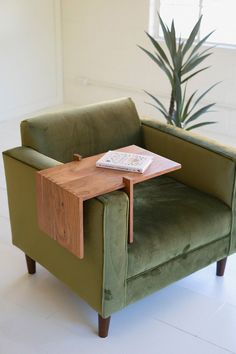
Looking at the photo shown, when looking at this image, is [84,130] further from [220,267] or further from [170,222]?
[220,267]

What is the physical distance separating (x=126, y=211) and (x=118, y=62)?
10.4 ft

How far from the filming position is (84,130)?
2375 mm

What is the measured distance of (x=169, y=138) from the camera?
2.44 meters

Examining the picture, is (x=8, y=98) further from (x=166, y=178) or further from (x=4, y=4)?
(x=166, y=178)

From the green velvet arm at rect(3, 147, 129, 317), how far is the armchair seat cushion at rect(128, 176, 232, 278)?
0.10m

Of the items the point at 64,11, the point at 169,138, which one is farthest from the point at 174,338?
the point at 64,11

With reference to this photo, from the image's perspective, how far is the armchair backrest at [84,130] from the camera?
224cm

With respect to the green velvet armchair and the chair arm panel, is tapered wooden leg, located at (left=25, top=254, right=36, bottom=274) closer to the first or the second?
the green velvet armchair

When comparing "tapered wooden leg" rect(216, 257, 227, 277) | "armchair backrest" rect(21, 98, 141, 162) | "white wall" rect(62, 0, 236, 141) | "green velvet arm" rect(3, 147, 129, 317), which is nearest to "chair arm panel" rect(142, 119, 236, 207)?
"armchair backrest" rect(21, 98, 141, 162)

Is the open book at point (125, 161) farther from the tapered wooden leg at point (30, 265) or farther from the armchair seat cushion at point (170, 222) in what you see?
the tapered wooden leg at point (30, 265)

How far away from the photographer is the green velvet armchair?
185 centimetres

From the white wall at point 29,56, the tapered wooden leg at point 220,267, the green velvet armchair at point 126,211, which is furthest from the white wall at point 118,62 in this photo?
the tapered wooden leg at point 220,267

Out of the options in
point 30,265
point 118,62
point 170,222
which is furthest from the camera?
point 118,62

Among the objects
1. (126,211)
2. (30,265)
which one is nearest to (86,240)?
(126,211)
